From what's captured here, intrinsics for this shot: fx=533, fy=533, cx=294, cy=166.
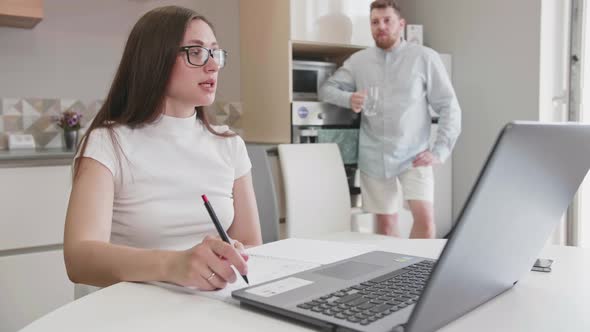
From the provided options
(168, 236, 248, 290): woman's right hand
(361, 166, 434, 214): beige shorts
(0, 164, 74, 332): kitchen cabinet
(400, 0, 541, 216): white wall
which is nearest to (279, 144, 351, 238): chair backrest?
(361, 166, 434, 214): beige shorts

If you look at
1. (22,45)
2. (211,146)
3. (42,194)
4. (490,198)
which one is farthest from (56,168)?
(490,198)

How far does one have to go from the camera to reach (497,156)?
1.60ft

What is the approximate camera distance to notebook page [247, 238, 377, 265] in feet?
3.14

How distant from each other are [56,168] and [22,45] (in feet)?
2.59

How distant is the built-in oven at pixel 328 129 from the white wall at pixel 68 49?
3.46 feet

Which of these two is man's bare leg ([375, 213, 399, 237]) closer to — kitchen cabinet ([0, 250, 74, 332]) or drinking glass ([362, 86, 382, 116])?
drinking glass ([362, 86, 382, 116])

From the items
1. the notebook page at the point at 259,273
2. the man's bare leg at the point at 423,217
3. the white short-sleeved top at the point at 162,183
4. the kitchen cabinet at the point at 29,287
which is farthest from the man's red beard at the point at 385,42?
the notebook page at the point at 259,273

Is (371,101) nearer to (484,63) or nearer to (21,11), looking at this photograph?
(484,63)

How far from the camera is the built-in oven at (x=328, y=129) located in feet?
9.20

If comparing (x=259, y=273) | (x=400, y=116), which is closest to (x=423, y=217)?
(x=400, y=116)

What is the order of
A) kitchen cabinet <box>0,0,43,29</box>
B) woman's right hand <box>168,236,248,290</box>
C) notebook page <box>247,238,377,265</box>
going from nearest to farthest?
woman's right hand <box>168,236,248,290</box>, notebook page <box>247,238,377,265</box>, kitchen cabinet <box>0,0,43,29</box>

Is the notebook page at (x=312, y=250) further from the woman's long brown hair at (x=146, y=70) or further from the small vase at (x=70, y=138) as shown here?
the small vase at (x=70, y=138)

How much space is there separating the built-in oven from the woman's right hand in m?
2.05

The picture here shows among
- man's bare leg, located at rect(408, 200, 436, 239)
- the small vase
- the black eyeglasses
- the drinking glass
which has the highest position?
the black eyeglasses
